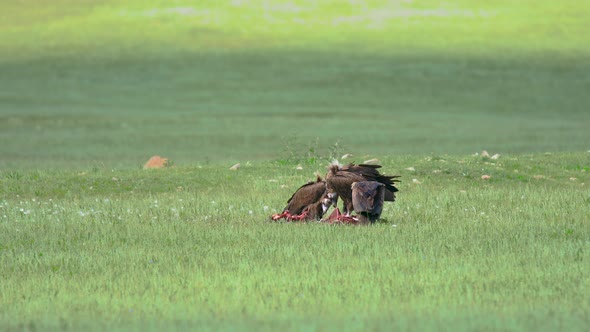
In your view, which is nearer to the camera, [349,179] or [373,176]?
[349,179]

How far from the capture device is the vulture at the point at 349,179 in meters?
15.8

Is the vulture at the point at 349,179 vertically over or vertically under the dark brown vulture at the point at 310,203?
over

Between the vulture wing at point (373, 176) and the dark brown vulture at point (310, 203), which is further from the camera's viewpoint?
the dark brown vulture at point (310, 203)

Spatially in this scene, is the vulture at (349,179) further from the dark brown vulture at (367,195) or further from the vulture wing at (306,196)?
the vulture wing at (306,196)

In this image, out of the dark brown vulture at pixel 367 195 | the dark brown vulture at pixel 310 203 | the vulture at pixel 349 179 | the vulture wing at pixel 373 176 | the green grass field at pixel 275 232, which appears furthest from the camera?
the dark brown vulture at pixel 310 203

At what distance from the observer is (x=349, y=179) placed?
51.6 ft

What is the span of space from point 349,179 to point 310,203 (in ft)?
3.56

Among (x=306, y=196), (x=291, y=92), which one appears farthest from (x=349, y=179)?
(x=291, y=92)

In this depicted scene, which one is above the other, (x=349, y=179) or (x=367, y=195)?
(x=349, y=179)

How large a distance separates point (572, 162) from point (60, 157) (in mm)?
22263

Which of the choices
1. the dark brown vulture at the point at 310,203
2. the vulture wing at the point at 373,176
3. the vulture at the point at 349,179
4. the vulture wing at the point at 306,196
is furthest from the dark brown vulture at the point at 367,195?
the vulture wing at the point at 306,196

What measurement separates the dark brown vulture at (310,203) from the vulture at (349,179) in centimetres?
29

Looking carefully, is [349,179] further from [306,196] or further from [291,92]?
[291,92]

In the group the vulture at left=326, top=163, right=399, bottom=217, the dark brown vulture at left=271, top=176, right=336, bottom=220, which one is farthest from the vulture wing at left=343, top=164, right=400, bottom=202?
the dark brown vulture at left=271, top=176, right=336, bottom=220
